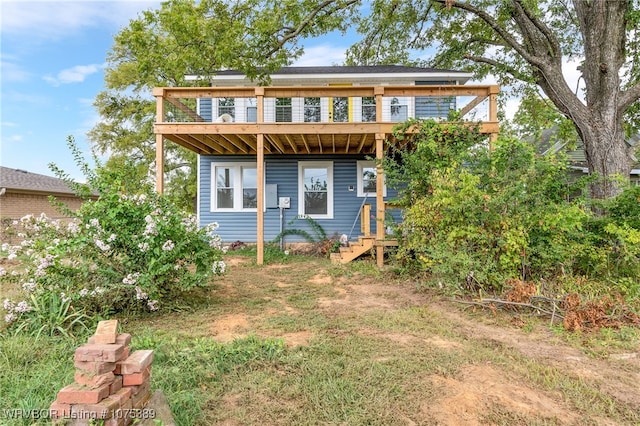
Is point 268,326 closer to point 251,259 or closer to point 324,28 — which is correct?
point 251,259

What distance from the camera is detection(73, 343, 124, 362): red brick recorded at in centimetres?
158

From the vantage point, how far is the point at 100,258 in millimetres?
3811

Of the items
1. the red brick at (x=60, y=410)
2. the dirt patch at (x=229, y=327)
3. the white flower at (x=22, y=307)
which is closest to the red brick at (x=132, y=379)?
the red brick at (x=60, y=410)

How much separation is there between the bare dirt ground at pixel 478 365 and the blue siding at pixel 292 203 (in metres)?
4.61

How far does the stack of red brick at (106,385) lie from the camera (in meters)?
1.50

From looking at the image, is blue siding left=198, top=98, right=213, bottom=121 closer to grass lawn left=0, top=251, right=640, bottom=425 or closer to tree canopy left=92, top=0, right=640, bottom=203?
tree canopy left=92, top=0, right=640, bottom=203

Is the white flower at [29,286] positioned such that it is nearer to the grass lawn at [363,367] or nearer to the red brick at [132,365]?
the grass lawn at [363,367]

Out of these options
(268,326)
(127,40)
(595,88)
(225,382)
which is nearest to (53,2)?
(127,40)

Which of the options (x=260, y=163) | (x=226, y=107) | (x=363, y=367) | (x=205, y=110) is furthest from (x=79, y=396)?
(x=205, y=110)

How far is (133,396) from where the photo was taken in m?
1.71

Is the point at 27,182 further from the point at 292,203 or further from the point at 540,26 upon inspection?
the point at 540,26

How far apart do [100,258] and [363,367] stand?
3.26 meters

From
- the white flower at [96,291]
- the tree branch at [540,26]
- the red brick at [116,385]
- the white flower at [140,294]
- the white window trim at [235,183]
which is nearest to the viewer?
the red brick at [116,385]

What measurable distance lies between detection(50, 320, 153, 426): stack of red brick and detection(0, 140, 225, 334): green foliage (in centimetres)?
210
